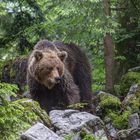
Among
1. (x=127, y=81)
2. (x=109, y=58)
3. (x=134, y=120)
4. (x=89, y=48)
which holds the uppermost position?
(x=89, y=48)

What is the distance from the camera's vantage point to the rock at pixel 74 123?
5.61m

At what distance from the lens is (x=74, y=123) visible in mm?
5887

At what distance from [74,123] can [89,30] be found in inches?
141

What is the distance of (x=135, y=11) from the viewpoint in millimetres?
10398

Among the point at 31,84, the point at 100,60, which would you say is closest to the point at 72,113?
the point at 31,84

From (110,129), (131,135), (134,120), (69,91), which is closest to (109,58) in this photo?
(69,91)

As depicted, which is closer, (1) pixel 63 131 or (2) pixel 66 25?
(1) pixel 63 131

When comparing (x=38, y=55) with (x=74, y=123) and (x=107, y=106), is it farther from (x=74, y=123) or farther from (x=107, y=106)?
A: (x=74, y=123)

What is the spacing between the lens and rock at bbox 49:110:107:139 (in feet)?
18.4

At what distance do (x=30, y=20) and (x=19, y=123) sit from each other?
8047mm

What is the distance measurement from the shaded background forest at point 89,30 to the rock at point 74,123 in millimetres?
3157

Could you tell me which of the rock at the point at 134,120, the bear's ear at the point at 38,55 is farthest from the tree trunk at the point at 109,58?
the rock at the point at 134,120

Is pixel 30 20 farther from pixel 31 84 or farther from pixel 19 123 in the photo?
pixel 19 123

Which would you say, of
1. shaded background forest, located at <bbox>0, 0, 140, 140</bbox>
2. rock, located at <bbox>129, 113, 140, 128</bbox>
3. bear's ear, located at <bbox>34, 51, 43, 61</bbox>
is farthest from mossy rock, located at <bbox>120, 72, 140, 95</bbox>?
rock, located at <bbox>129, 113, 140, 128</bbox>
